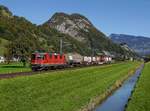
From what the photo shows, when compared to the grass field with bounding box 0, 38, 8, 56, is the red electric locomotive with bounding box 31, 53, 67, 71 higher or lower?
lower

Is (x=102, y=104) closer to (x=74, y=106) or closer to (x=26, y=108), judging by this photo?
(x=74, y=106)

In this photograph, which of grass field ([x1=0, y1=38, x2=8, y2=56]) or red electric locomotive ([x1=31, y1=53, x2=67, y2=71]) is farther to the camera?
grass field ([x1=0, y1=38, x2=8, y2=56])

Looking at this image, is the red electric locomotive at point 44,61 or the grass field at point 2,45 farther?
the grass field at point 2,45

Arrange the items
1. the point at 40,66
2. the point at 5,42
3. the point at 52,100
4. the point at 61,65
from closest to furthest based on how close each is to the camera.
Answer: the point at 52,100
the point at 40,66
the point at 61,65
the point at 5,42

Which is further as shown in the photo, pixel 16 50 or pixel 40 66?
pixel 16 50

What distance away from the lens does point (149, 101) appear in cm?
3338

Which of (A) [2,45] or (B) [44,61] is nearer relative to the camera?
(B) [44,61]

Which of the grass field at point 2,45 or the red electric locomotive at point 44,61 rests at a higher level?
the grass field at point 2,45

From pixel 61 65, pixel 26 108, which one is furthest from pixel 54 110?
pixel 61 65

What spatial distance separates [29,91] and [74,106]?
9.08 meters

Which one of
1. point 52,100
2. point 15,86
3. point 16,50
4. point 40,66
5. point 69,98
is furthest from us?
point 16,50

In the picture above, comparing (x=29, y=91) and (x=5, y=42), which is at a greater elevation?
(x=5, y=42)

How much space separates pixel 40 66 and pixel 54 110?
58.3 metres

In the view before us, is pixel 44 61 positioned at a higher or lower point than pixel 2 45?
lower
